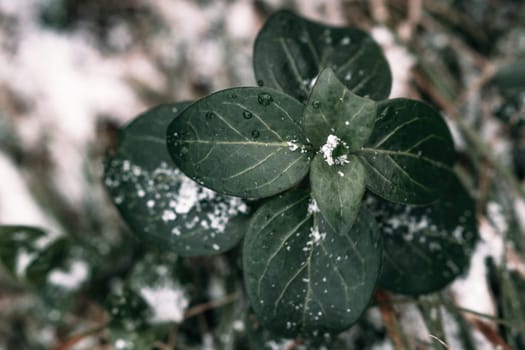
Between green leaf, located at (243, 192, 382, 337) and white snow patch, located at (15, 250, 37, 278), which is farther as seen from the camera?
white snow patch, located at (15, 250, 37, 278)

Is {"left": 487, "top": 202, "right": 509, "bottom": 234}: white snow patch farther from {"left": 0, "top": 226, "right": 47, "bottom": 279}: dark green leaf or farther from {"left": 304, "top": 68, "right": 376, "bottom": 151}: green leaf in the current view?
{"left": 0, "top": 226, "right": 47, "bottom": 279}: dark green leaf

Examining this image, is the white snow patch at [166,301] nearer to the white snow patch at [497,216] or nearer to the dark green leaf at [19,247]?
the dark green leaf at [19,247]

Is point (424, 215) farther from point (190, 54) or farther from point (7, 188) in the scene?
Result: point (7, 188)

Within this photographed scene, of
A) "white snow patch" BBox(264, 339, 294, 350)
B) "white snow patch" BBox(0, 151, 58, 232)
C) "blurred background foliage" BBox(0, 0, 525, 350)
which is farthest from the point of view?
"white snow patch" BBox(0, 151, 58, 232)

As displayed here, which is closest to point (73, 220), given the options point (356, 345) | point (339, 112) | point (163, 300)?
point (163, 300)

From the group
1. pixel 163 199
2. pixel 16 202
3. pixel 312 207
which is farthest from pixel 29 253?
pixel 312 207

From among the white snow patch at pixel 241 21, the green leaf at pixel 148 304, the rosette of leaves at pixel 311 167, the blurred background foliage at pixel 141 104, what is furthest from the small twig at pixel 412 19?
the green leaf at pixel 148 304

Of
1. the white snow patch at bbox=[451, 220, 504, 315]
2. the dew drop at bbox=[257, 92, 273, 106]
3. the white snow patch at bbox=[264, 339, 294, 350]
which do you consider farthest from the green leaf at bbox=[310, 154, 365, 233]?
the white snow patch at bbox=[451, 220, 504, 315]
